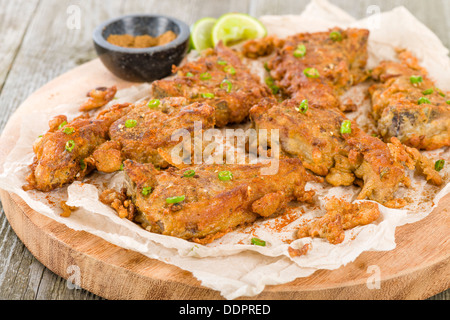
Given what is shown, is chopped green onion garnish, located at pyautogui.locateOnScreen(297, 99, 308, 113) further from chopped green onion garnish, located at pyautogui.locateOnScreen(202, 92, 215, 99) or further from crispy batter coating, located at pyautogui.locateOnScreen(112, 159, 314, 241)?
chopped green onion garnish, located at pyautogui.locateOnScreen(202, 92, 215, 99)

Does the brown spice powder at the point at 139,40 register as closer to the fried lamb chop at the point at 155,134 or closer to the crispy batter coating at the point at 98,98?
the crispy batter coating at the point at 98,98

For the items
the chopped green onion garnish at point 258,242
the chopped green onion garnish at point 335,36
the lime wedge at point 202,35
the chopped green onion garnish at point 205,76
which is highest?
the chopped green onion garnish at point 335,36

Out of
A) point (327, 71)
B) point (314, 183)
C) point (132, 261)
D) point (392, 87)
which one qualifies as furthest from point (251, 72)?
point (132, 261)

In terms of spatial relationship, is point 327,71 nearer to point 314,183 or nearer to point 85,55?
point 314,183

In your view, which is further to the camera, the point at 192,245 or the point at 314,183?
the point at 314,183

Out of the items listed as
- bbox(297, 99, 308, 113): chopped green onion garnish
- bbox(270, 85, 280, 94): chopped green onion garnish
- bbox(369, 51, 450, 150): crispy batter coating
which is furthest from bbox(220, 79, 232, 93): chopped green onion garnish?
bbox(369, 51, 450, 150): crispy batter coating

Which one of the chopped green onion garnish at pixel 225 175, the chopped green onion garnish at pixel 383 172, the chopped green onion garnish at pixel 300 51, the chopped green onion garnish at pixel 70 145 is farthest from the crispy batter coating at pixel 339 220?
the chopped green onion garnish at pixel 300 51
